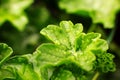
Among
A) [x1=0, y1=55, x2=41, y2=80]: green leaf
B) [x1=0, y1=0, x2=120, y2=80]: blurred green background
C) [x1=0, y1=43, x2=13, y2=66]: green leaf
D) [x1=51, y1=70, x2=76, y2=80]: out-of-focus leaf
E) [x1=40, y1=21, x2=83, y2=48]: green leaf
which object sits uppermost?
[x1=40, y1=21, x2=83, y2=48]: green leaf

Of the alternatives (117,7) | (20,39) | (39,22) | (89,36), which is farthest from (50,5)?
(89,36)

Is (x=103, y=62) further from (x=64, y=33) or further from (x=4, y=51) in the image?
(x=4, y=51)

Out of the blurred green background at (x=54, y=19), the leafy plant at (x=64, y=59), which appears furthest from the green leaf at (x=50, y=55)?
the blurred green background at (x=54, y=19)

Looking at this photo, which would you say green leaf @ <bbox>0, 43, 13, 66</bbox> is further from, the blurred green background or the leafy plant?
the blurred green background

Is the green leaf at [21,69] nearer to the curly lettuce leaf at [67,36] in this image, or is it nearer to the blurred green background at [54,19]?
the curly lettuce leaf at [67,36]

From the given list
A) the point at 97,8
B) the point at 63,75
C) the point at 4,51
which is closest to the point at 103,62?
the point at 63,75

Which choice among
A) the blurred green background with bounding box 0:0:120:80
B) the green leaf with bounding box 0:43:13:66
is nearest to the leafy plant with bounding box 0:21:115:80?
the green leaf with bounding box 0:43:13:66
